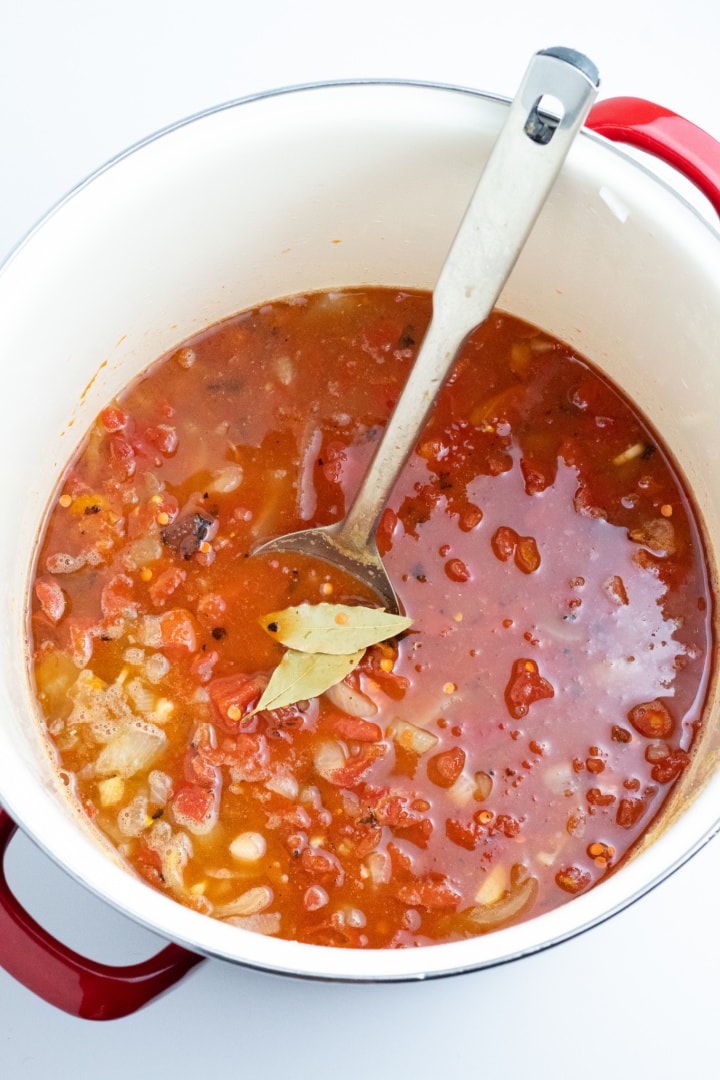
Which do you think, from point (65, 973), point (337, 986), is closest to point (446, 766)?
point (337, 986)

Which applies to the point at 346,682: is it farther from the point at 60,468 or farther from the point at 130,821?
the point at 60,468

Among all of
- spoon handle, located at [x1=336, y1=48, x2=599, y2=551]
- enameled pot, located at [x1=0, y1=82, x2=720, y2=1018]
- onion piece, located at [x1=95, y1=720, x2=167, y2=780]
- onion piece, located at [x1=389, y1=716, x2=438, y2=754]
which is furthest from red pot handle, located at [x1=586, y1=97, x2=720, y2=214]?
onion piece, located at [x1=95, y1=720, x2=167, y2=780]

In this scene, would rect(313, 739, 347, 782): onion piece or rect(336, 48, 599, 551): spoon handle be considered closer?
rect(336, 48, 599, 551): spoon handle

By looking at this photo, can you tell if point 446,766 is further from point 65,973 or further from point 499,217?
point 499,217

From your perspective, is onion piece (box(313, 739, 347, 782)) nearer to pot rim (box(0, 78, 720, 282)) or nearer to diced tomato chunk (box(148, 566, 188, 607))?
diced tomato chunk (box(148, 566, 188, 607))

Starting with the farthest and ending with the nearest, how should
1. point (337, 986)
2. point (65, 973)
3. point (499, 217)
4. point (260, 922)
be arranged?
point (337, 986), point (260, 922), point (65, 973), point (499, 217)

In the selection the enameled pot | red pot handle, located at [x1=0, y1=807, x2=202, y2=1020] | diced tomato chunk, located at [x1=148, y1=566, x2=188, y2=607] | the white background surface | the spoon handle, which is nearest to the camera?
the spoon handle

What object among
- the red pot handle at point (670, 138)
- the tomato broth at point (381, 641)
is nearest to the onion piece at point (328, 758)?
the tomato broth at point (381, 641)
